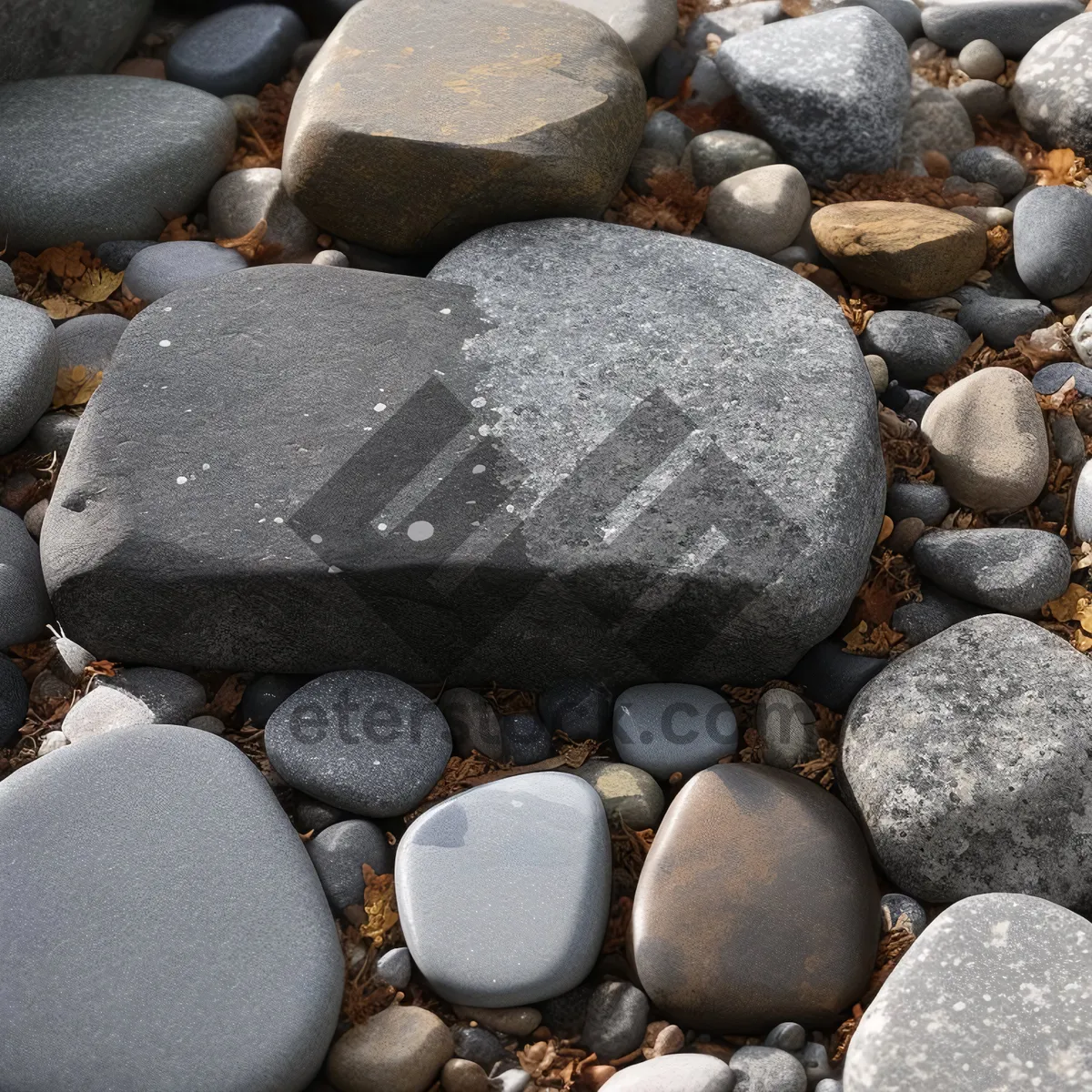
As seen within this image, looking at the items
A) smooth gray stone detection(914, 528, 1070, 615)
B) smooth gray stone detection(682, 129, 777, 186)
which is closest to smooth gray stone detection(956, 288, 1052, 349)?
smooth gray stone detection(914, 528, 1070, 615)

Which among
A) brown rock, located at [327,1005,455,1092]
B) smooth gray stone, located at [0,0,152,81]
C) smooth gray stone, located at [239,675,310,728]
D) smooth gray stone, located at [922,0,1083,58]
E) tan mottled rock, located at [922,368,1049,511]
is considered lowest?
brown rock, located at [327,1005,455,1092]

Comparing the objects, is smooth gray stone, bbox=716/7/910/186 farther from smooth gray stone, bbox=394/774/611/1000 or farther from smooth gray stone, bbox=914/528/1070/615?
smooth gray stone, bbox=394/774/611/1000

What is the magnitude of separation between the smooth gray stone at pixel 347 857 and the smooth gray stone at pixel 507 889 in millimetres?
81

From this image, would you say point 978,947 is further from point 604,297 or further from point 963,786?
point 604,297

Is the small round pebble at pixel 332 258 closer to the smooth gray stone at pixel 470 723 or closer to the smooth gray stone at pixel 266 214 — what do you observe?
the smooth gray stone at pixel 266 214

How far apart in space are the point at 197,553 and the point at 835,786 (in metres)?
1.53

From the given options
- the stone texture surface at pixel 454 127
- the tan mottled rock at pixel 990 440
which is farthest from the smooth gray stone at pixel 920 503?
the stone texture surface at pixel 454 127

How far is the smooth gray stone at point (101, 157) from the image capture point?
355 cm

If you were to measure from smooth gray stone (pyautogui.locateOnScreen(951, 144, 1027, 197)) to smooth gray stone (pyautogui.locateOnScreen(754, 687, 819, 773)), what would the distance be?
2.11m

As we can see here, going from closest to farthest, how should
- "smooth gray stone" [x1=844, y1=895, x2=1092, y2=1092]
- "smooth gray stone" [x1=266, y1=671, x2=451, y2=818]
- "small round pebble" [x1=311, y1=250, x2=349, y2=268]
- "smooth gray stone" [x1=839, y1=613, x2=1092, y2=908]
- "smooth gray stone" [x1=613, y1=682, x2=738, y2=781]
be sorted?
"smooth gray stone" [x1=844, y1=895, x2=1092, y2=1092]
"smooth gray stone" [x1=839, y1=613, x2=1092, y2=908]
"smooth gray stone" [x1=266, y1=671, x2=451, y2=818]
"smooth gray stone" [x1=613, y1=682, x2=738, y2=781]
"small round pebble" [x1=311, y1=250, x2=349, y2=268]

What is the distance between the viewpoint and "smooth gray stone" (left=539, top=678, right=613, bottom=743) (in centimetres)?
271

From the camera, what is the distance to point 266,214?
3621 millimetres

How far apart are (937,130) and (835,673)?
88.0 inches

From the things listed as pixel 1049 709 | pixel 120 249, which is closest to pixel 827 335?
pixel 1049 709
